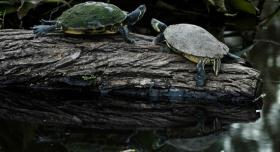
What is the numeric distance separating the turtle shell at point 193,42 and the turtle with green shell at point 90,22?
346mm

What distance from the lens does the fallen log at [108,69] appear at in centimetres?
397

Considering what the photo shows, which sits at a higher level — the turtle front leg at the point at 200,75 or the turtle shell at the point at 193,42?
the turtle shell at the point at 193,42

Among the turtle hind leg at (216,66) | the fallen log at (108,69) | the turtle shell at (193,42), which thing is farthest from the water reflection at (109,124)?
the turtle shell at (193,42)

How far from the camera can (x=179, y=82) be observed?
3.97m

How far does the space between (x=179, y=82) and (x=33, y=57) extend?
1.16 meters

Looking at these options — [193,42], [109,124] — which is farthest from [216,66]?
[109,124]

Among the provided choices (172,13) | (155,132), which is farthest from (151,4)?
(155,132)

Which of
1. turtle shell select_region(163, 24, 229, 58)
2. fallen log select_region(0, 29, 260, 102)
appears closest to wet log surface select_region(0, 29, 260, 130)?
fallen log select_region(0, 29, 260, 102)

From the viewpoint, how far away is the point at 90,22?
4.05 metres

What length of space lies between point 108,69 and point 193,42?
0.69 m

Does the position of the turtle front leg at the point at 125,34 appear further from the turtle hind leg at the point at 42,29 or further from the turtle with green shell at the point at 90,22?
the turtle hind leg at the point at 42,29

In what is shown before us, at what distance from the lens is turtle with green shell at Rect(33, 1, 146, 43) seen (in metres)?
4.04

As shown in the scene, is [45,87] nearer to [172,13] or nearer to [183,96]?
[183,96]

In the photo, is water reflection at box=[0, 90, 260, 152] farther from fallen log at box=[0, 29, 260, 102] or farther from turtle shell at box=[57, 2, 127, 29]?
turtle shell at box=[57, 2, 127, 29]
